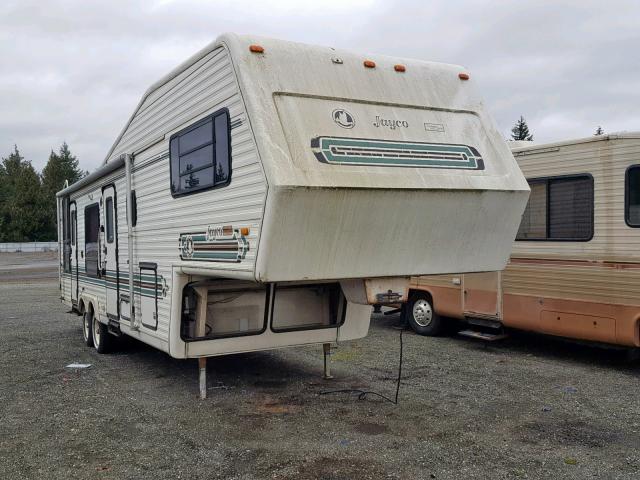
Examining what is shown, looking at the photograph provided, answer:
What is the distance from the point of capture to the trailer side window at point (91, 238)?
31.3ft

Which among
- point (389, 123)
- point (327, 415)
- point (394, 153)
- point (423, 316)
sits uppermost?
point (389, 123)

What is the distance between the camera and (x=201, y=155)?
621 centimetres

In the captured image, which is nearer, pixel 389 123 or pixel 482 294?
pixel 389 123

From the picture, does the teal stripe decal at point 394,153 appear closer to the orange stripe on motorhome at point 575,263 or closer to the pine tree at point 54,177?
the orange stripe on motorhome at point 575,263

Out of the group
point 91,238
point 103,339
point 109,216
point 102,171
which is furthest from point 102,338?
point 102,171

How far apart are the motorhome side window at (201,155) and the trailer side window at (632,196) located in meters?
5.04

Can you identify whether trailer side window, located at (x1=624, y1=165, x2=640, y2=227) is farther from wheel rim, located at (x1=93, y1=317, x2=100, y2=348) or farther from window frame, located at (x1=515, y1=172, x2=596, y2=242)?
wheel rim, located at (x1=93, y1=317, x2=100, y2=348)

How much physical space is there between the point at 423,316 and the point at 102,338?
5.21m

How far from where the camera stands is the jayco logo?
19.0 feet

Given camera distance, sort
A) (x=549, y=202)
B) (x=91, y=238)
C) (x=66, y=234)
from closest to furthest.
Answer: (x=549, y=202) → (x=91, y=238) → (x=66, y=234)

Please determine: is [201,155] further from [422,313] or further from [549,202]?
[422,313]

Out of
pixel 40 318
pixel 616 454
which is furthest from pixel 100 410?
pixel 40 318

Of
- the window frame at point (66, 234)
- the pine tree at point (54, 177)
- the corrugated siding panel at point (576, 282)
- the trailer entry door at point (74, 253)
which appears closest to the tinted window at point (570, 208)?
→ the corrugated siding panel at point (576, 282)

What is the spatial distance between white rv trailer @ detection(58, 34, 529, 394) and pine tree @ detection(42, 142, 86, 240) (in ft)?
180
